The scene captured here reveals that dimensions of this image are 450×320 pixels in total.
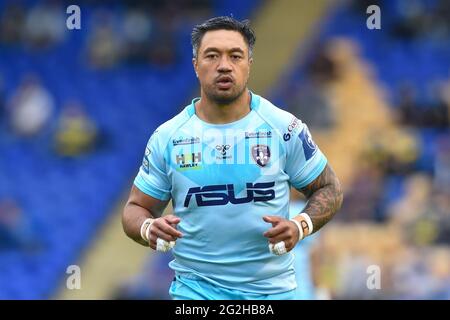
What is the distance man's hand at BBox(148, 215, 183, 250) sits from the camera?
5.27 meters

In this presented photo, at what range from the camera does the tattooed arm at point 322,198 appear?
5.63m

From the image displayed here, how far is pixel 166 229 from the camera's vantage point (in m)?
5.29

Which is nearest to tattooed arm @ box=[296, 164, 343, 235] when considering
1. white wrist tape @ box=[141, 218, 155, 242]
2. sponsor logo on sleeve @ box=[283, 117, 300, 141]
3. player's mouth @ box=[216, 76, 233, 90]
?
sponsor logo on sleeve @ box=[283, 117, 300, 141]

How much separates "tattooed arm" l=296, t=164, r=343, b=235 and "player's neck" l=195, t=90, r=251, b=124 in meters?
0.52

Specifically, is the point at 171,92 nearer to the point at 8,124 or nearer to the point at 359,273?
the point at 8,124

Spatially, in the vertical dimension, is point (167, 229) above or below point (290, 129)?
below

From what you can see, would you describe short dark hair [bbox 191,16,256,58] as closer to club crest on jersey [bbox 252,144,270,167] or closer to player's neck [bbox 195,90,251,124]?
player's neck [bbox 195,90,251,124]

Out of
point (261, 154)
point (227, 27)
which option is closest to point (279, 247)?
point (261, 154)

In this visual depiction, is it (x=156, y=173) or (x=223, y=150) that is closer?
(x=223, y=150)

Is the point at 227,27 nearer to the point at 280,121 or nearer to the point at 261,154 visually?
the point at 280,121

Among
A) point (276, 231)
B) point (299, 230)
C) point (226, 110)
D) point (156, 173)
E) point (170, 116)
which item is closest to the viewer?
point (276, 231)

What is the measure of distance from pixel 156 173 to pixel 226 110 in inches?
19.6
